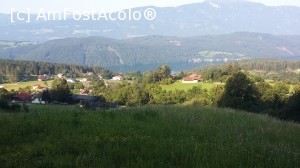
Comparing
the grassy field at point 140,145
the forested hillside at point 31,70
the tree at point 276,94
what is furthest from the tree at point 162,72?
the grassy field at point 140,145

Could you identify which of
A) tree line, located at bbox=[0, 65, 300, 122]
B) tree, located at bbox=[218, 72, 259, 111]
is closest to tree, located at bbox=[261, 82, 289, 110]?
tree line, located at bbox=[0, 65, 300, 122]

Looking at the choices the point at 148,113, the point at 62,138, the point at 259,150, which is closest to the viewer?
the point at 259,150

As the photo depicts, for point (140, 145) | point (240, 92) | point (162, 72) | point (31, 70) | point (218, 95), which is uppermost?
point (140, 145)

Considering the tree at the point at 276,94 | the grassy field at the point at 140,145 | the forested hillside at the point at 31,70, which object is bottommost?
the forested hillside at the point at 31,70

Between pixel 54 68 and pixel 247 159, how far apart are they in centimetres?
15774

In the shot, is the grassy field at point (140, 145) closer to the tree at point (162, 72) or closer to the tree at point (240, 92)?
the tree at point (240, 92)

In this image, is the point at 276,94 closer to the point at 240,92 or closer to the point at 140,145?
the point at 240,92

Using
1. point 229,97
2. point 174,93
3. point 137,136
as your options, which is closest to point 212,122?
point 137,136

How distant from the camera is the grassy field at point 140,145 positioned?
15.0ft

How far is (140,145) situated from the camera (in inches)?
214

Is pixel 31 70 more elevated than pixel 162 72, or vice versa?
pixel 162 72

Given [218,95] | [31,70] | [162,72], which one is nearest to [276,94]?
[218,95]

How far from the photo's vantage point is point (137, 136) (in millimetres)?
6152

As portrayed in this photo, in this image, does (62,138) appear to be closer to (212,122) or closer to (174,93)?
(212,122)
